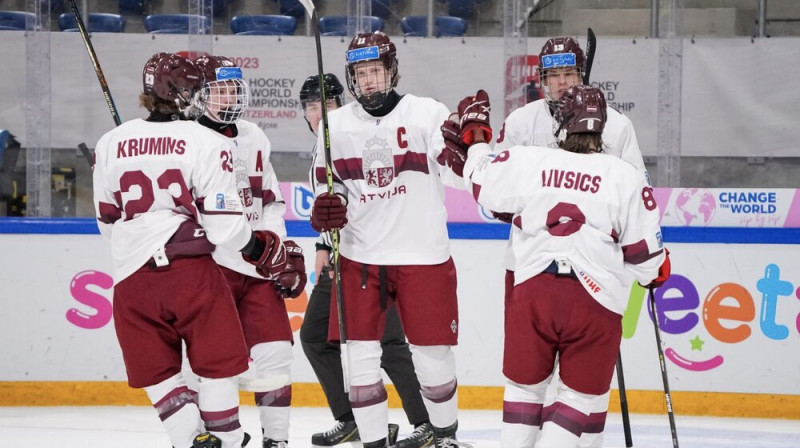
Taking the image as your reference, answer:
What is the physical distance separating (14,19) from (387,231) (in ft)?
11.1

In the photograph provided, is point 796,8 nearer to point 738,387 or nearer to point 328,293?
point 738,387

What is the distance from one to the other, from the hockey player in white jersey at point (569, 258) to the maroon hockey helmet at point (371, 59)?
2.21 ft

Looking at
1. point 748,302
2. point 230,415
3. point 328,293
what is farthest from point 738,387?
point 230,415

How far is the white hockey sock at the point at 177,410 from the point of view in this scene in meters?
2.90

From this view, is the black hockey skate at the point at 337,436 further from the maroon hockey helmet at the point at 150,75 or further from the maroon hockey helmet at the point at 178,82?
the maroon hockey helmet at the point at 150,75

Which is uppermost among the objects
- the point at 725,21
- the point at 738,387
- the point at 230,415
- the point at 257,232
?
the point at 725,21

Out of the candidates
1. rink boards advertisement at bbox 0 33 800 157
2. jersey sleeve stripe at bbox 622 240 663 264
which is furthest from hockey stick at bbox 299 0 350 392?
rink boards advertisement at bbox 0 33 800 157

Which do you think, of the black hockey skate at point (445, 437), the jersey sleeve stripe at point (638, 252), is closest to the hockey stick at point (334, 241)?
the black hockey skate at point (445, 437)

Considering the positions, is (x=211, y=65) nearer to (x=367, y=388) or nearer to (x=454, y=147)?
(x=454, y=147)

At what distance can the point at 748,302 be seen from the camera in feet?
15.6

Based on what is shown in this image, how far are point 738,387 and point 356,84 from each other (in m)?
2.42

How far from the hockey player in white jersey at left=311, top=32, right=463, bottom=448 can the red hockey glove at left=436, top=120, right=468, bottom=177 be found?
0.67ft

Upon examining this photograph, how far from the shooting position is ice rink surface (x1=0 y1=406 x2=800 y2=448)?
165 inches

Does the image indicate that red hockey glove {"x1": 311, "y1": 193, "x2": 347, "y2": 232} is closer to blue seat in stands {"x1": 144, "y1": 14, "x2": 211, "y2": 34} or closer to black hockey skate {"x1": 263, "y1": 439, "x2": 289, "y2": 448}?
black hockey skate {"x1": 263, "y1": 439, "x2": 289, "y2": 448}
